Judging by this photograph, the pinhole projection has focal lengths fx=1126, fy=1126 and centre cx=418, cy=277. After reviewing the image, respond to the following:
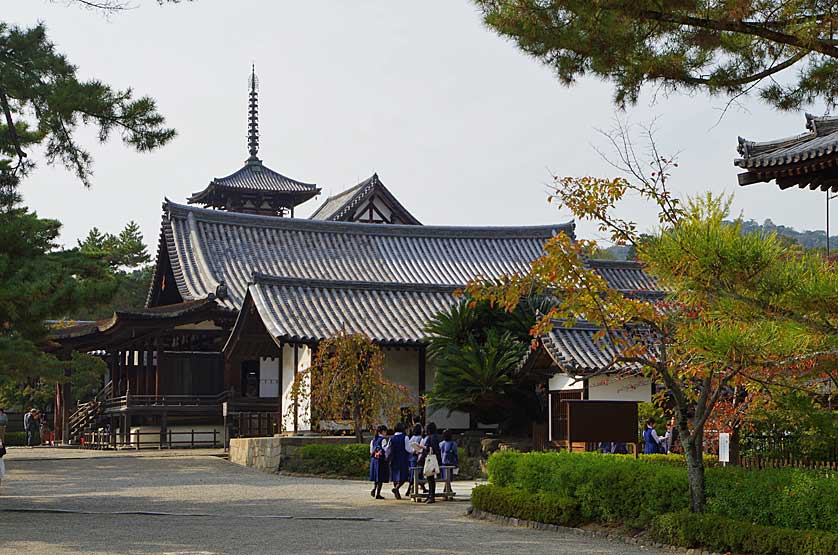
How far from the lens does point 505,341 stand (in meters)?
24.8

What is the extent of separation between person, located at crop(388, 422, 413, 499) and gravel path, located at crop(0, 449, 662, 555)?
0.39m

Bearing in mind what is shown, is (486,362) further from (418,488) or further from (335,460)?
(418,488)

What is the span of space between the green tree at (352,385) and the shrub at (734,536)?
1234 cm

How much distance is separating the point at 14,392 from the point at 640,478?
3418cm

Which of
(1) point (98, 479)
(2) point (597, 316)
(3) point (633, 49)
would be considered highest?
(3) point (633, 49)

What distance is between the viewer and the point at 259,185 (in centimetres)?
5459

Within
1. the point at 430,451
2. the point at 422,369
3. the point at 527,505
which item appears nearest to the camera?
the point at 527,505

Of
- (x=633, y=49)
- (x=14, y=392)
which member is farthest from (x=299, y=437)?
(x=14, y=392)

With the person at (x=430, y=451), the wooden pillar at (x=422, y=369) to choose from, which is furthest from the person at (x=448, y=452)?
the wooden pillar at (x=422, y=369)

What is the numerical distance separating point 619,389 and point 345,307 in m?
9.01

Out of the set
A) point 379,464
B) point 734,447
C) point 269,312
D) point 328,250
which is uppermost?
point 328,250

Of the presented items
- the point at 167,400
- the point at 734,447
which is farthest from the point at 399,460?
the point at 167,400

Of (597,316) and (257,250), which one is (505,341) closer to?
(597,316)

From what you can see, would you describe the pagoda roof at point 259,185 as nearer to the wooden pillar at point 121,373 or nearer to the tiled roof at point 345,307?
the wooden pillar at point 121,373
